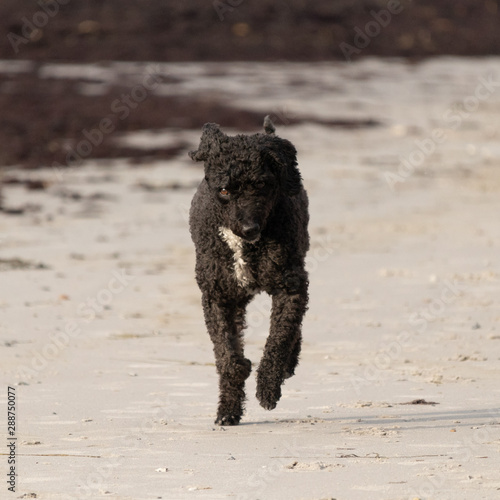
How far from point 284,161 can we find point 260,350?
2.96 metres

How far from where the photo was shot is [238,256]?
25.1ft

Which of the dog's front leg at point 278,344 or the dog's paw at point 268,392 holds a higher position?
the dog's front leg at point 278,344

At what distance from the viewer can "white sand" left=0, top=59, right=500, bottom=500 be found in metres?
6.25

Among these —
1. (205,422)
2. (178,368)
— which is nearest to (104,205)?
(178,368)

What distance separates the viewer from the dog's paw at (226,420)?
25.0 ft

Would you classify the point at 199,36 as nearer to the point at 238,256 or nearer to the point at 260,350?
the point at 260,350

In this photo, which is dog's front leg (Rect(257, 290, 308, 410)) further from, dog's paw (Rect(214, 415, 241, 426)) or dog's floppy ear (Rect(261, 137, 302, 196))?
dog's floppy ear (Rect(261, 137, 302, 196))

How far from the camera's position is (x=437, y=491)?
5.77 meters

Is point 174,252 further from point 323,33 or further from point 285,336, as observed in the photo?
point 323,33

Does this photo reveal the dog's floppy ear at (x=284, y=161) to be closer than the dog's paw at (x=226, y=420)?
Yes

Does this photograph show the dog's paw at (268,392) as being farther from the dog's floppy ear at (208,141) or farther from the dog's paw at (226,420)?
the dog's floppy ear at (208,141)

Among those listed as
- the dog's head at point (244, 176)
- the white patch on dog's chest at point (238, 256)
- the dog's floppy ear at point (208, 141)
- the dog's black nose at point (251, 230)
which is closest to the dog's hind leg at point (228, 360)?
the white patch on dog's chest at point (238, 256)

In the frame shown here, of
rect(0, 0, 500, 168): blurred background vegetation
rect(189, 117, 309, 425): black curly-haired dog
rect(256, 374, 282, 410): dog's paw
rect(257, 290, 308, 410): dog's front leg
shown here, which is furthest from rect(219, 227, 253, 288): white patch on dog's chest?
rect(0, 0, 500, 168): blurred background vegetation

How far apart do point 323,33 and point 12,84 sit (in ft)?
Answer: 45.2
